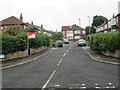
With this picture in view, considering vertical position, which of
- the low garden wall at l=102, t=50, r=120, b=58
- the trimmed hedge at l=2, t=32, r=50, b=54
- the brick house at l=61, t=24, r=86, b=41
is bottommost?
the low garden wall at l=102, t=50, r=120, b=58

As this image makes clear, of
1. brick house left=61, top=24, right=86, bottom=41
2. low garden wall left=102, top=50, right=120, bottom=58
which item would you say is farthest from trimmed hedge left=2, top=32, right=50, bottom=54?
brick house left=61, top=24, right=86, bottom=41

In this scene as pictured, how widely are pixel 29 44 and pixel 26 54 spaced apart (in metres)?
1.99

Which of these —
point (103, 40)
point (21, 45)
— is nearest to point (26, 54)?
point (21, 45)

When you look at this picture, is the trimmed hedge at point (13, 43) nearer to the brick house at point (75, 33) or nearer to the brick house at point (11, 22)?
the brick house at point (11, 22)

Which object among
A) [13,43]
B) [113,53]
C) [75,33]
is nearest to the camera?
[113,53]

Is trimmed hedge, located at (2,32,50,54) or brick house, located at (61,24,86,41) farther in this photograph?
brick house, located at (61,24,86,41)

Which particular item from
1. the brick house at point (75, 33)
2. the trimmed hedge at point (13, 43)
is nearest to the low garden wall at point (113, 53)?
the trimmed hedge at point (13, 43)

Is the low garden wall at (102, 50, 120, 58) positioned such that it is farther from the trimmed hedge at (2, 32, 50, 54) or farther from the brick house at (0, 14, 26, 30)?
the brick house at (0, 14, 26, 30)

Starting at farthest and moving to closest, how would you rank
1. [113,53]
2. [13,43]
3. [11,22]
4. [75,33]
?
[75,33]
[11,22]
[13,43]
[113,53]

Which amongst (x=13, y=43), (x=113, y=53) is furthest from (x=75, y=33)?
(x=13, y=43)

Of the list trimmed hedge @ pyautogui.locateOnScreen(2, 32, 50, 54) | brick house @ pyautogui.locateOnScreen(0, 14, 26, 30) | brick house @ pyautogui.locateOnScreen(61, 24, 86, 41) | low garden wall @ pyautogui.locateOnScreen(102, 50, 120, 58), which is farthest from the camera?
brick house @ pyautogui.locateOnScreen(61, 24, 86, 41)

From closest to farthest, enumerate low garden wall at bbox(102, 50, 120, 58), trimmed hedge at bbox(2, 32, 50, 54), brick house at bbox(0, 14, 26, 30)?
trimmed hedge at bbox(2, 32, 50, 54) < low garden wall at bbox(102, 50, 120, 58) < brick house at bbox(0, 14, 26, 30)

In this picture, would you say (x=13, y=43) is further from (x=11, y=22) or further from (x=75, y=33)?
(x=75, y=33)

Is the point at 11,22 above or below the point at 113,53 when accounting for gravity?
above
